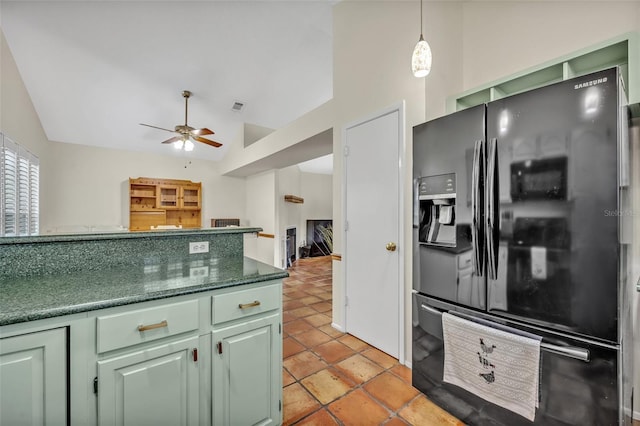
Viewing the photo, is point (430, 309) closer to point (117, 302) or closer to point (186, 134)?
point (117, 302)

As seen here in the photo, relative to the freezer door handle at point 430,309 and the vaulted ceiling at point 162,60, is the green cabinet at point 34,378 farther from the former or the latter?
the vaulted ceiling at point 162,60

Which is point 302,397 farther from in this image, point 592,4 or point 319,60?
point 319,60

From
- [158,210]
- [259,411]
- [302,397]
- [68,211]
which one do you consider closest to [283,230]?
[158,210]

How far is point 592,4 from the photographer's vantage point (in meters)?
1.71

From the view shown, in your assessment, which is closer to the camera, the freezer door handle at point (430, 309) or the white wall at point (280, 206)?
the freezer door handle at point (430, 309)

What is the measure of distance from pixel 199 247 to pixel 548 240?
6.27 feet

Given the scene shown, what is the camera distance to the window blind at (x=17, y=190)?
2814 millimetres

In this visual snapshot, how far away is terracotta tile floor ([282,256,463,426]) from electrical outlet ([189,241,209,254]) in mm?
1121

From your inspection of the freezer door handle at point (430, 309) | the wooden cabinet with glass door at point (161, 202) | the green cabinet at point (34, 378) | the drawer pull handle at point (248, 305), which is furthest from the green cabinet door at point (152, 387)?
the wooden cabinet with glass door at point (161, 202)

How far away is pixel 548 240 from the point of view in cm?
125

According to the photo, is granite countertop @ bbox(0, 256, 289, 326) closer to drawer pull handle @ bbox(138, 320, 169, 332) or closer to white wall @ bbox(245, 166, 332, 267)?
drawer pull handle @ bbox(138, 320, 169, 332)

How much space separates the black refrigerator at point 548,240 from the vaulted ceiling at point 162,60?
A: 2612 millimetres

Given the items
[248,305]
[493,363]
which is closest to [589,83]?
[493,363]

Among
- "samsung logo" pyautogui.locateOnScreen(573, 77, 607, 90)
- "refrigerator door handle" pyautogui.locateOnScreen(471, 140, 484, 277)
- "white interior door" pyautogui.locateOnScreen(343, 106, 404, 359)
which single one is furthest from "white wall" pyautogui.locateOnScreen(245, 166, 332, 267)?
→ "samsung logo" pyautogui.locateOnScreen(573, 77, 607, 90)
